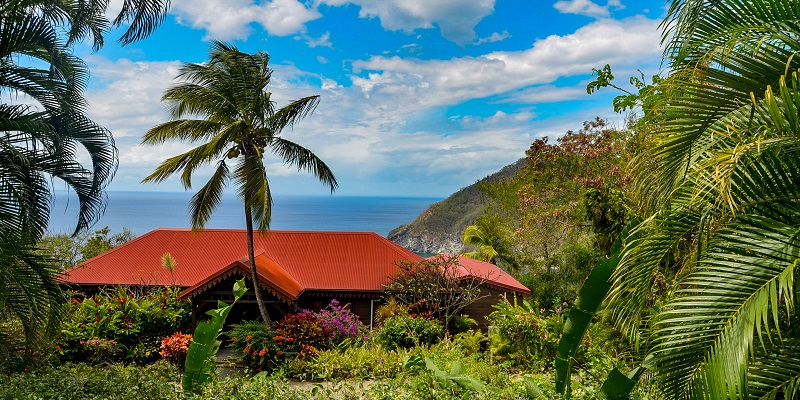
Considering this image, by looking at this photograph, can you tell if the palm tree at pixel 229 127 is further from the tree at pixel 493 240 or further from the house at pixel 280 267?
the tree at pixel 493 240

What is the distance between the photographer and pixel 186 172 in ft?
44.1

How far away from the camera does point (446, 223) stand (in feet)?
165

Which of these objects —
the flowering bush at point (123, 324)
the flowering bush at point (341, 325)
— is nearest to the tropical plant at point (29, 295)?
the flowering bush at point (123, 324)

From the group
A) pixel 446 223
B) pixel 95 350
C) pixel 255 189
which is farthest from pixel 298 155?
pixel 446 223

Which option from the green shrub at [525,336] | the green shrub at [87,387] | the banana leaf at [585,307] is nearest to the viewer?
the banana leaf at [585,307]

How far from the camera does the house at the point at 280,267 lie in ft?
54.9

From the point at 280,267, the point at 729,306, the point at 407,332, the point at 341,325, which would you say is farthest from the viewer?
the point at 280,267

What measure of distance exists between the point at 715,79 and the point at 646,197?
5.35 ft

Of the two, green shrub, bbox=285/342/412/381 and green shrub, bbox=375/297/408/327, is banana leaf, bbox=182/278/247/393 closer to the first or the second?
green shrub, bbox=285/342/412/381

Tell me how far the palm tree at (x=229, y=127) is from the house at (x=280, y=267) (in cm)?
263

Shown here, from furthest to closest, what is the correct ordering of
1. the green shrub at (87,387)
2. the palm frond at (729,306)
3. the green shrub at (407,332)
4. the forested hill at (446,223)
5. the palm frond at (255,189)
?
the forested hill at (446,223)
the green shrub at (407,332)
the palm frond at (255,189)
the green shrub at (87,387)
the palm frond at (729,306)

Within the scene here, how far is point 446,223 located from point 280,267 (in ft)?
109

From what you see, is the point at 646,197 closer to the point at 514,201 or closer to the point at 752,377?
the point at 752,377

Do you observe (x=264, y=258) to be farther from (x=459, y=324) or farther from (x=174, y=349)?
(x=459, y=324)
